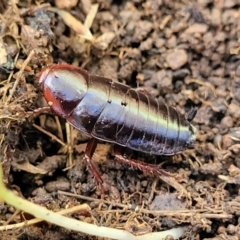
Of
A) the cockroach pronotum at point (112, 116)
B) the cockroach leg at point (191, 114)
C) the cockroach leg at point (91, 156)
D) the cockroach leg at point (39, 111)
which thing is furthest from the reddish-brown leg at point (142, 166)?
the cockroach leg at point (39, 111)

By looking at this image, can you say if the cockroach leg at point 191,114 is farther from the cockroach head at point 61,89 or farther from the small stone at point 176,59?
the cockroach head at point 61,89

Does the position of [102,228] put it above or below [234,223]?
above

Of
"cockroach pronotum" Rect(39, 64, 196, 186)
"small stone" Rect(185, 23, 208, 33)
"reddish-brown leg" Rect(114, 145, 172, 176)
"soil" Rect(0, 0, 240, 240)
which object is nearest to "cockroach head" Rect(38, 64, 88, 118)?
"cockroach pronotum" Rect(39, 64, 196, 186)

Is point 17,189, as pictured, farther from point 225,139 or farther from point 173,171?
point 225,139

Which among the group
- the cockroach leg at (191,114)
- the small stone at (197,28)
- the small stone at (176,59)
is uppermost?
the small stone at (197,28)

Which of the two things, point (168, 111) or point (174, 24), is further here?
point (174, 24)

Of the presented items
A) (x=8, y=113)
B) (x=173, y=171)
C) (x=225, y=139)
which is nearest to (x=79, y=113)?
(x=8, y=113)
